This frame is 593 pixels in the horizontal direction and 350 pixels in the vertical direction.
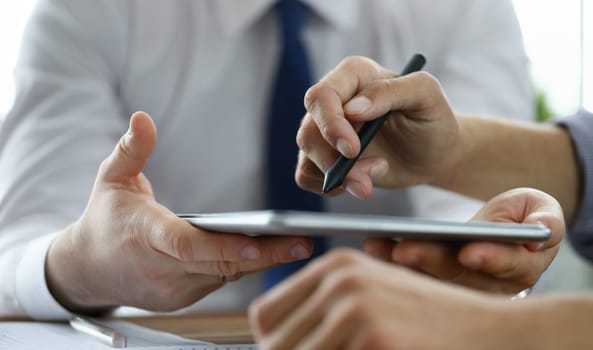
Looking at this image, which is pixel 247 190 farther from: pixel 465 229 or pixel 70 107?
pixel 465 229

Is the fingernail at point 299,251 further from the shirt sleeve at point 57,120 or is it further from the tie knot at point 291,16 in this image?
the tie knot at point 291,16

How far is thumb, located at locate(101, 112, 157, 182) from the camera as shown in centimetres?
64

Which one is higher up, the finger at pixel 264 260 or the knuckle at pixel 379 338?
the knuckle at pixel 379 338

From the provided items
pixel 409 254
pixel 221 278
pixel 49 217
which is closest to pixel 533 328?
pixel 409 254

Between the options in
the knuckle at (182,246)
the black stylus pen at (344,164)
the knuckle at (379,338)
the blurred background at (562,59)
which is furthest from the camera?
the blurred background at (562,59)

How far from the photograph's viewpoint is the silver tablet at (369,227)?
360 mm

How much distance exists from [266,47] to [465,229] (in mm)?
835

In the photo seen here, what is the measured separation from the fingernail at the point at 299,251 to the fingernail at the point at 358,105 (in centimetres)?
18

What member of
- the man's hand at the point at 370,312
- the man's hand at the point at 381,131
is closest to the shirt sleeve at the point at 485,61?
the man's hand at the point at 381,131

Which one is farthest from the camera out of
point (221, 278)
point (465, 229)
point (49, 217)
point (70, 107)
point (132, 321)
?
point (70, 107)

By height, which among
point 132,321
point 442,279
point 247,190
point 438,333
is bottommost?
point 247,190

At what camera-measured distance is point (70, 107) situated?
1.12 metres

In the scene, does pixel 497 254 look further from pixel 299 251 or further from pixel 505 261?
pixel 299 251

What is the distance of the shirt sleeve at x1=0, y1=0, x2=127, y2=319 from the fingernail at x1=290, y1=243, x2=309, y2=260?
0.47m
